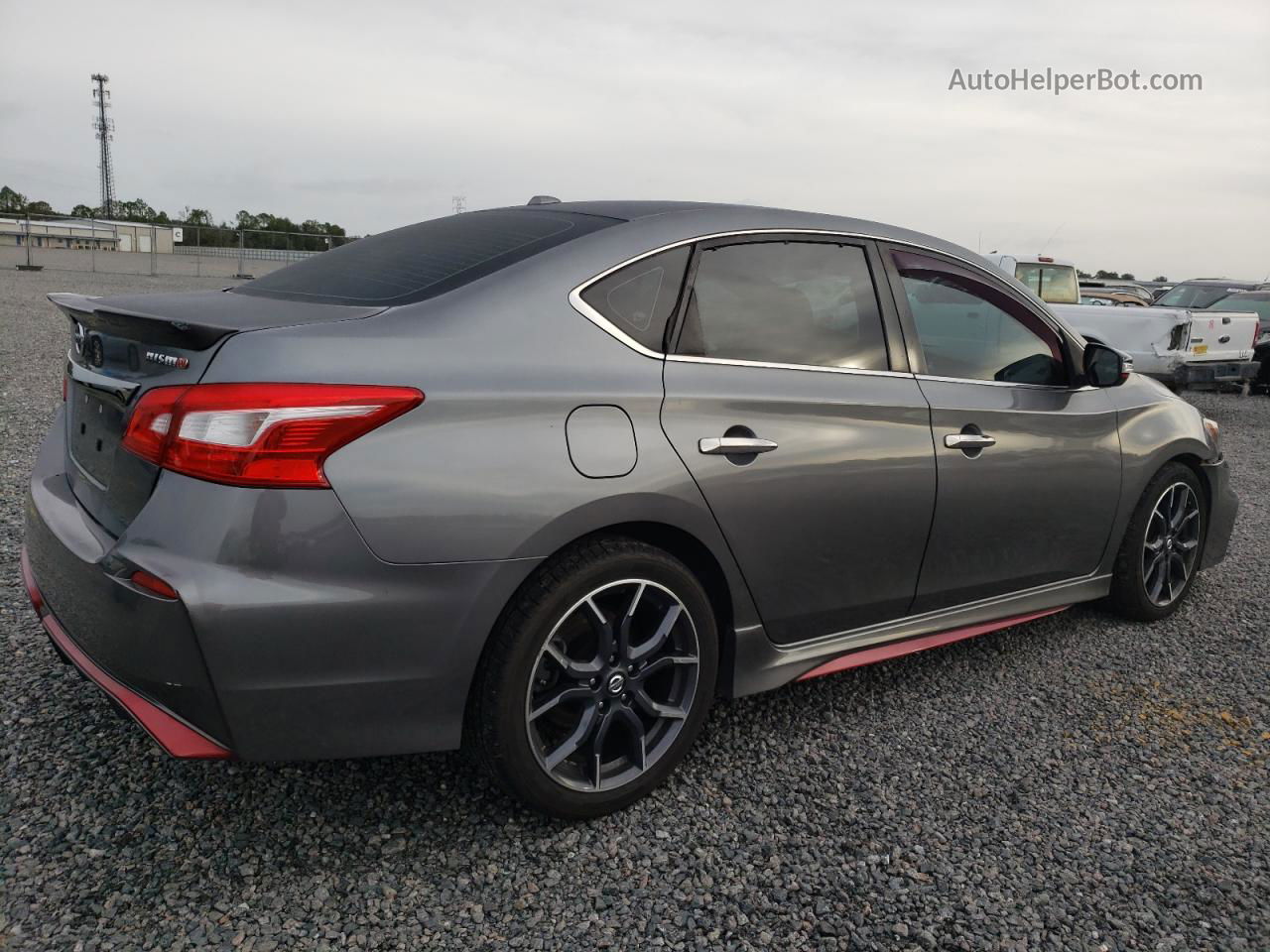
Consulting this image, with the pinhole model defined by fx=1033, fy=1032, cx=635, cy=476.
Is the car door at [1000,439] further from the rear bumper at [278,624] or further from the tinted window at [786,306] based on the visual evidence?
the rear bumper at [278,624]

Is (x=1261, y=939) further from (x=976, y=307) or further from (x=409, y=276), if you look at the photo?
(x=409, y=276)

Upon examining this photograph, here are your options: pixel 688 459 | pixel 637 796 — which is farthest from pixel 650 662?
pixel 688 459

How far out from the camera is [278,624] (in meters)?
2.14

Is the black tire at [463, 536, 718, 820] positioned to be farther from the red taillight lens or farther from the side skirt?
the red taillight lens

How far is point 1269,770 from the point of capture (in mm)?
3199

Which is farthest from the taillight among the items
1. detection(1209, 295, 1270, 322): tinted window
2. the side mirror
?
detection(1209, 295, 1270, 322): tinted window

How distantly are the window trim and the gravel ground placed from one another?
1.16 m

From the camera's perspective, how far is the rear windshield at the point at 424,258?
2.61 metres

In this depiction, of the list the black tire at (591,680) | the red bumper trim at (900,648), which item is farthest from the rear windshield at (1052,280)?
the black tire at (591,680)

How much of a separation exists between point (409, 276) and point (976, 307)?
80.2 inches

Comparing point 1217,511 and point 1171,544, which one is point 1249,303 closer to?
point 1217,511

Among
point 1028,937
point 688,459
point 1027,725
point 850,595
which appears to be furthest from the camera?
point 1027,725

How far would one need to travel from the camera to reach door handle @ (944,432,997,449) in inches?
130

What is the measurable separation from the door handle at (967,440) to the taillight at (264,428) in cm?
188
